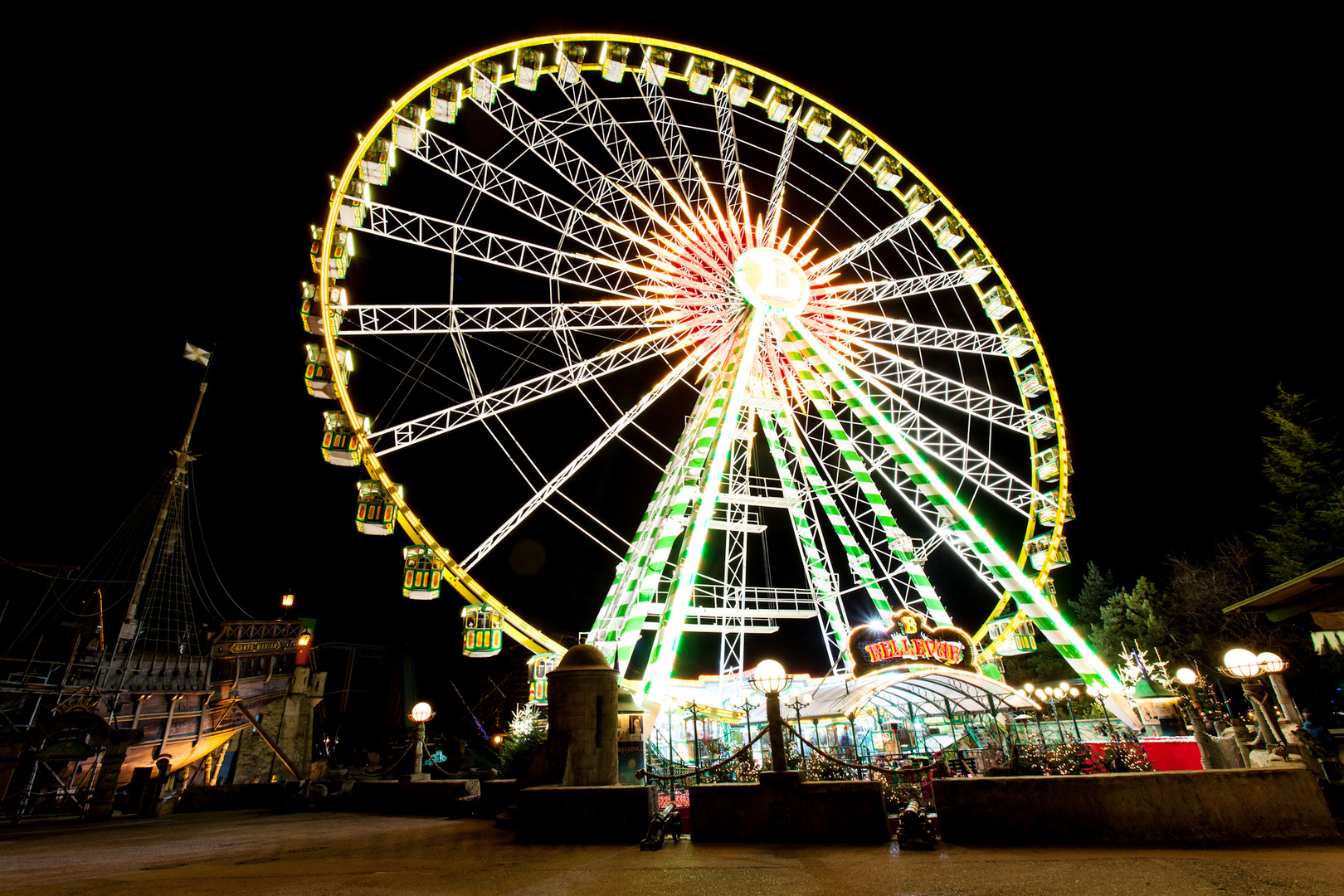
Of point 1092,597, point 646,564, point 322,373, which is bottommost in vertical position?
point 646,564

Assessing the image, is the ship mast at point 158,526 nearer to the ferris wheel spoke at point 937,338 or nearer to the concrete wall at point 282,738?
the concrete wall at point 282,738

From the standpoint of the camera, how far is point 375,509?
591 inches

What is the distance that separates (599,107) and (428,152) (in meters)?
5.16

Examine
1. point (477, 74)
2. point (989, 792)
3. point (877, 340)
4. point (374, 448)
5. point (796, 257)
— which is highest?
point (477, 74)

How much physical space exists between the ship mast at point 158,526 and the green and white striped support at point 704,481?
23.3m

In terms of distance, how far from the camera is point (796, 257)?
20.7m

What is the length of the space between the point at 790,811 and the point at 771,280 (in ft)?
49.3

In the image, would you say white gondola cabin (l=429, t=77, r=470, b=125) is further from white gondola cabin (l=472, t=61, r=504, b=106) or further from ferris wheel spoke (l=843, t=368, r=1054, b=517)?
ferris wheel spoke (l=843, t=368, r=1054, b=517)

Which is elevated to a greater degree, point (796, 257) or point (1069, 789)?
point (796, 257)

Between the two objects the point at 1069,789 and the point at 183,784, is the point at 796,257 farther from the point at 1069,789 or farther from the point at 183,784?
the point at 183,784

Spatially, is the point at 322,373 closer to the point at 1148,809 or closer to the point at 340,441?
the point at 340,441

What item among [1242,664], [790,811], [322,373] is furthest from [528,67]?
[1242,664]

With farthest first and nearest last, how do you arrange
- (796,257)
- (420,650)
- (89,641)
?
(420,650) < (89,641) < (796,257)

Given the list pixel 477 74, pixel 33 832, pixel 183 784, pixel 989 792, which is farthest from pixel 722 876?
pixel 183 784
